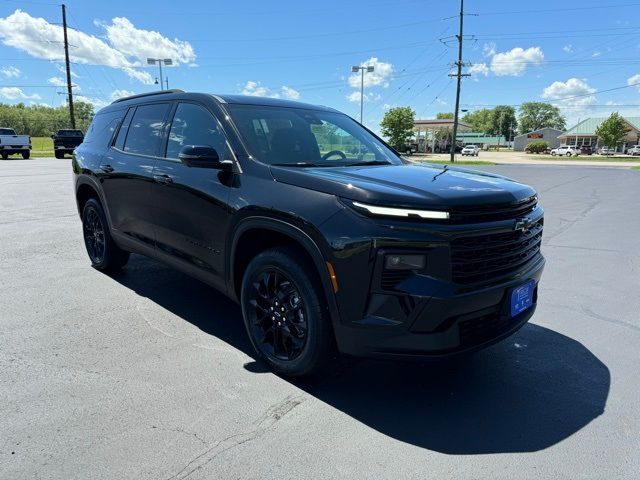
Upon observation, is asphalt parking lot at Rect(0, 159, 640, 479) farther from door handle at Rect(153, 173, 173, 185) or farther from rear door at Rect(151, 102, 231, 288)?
door handle at Rect(153, 173, 173, 185)

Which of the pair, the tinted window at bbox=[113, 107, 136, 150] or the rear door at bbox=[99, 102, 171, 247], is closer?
the rear door at bbox=[99, 102, 171, 247]

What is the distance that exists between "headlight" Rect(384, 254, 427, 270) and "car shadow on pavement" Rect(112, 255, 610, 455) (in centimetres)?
91

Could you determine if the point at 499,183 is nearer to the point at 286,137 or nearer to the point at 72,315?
the point at 286,137

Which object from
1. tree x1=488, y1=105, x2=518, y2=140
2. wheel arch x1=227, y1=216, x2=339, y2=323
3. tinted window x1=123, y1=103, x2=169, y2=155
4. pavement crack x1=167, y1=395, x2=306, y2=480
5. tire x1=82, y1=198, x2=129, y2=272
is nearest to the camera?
pavement crack x1=167, y1=395, x2=306, y2=480

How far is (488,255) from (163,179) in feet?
8.87

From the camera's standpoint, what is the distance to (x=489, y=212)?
267 cm

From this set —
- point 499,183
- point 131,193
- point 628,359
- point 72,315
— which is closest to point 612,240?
point 628,359

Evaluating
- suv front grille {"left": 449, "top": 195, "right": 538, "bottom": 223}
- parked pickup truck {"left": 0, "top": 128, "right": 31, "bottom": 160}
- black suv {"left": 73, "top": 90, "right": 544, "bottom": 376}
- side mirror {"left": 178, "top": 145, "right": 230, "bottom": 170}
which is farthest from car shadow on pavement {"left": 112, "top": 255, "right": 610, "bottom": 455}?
parked pickup truck {"left": 0, "top": 128, "right": 31, "bottom": 160}

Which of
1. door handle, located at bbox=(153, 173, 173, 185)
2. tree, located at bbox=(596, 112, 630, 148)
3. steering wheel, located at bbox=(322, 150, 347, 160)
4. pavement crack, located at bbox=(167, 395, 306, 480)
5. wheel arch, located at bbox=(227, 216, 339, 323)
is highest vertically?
tree, located at bbox=(596, 112, 630, 148)

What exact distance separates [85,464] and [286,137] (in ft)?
8.34

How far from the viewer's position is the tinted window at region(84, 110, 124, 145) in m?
5.06

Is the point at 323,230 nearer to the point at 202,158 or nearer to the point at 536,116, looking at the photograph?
the point at 202,158

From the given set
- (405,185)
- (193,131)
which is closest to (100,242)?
(193,131)

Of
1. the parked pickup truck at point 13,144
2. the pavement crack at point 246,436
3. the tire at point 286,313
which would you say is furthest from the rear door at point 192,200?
the parked pickup truck at point 13,144
